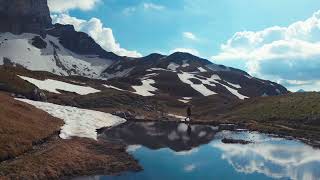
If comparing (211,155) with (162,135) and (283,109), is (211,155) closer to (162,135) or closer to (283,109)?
(162,135)

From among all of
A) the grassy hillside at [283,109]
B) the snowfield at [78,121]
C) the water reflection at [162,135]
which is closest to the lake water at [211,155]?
the water reflection at [162,135]

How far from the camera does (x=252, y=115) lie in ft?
384

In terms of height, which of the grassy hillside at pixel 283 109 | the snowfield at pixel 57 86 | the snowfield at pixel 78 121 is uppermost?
the snowfield at pixel 57 86

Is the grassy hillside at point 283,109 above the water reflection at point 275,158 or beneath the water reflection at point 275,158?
above

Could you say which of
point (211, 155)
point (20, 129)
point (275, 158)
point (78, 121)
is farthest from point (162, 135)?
point (20, 129)

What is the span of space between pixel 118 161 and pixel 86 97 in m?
84.9

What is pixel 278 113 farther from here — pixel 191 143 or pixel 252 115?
pixel 191 143

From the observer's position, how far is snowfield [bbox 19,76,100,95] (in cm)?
14080

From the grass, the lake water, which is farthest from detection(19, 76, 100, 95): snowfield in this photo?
the grass

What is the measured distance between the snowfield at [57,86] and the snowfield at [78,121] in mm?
43277

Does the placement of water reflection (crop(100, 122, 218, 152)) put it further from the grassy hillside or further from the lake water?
the grassy hillside

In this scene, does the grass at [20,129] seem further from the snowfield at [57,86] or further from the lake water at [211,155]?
the snowfield at [57,86]

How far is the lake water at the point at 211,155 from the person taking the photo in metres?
53.6

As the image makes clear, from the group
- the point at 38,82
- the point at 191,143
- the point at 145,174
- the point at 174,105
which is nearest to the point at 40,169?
the point at 145,174
